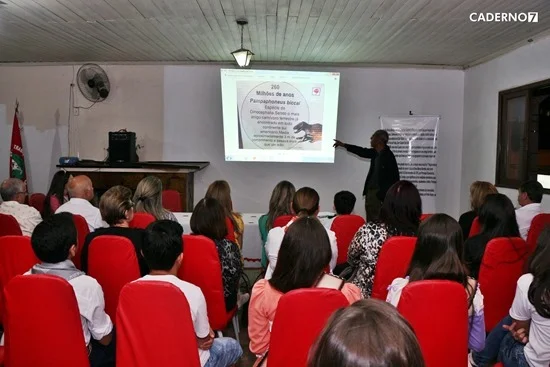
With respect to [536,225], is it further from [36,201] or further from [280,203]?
[36,201]

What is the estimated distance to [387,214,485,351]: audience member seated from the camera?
1.97 m

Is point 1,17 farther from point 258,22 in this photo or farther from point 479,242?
point 479,242

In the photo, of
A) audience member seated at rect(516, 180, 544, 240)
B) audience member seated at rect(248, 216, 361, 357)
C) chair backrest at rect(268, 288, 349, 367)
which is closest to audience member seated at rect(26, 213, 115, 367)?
audience member seated at rect(248, 216, 361, 357)

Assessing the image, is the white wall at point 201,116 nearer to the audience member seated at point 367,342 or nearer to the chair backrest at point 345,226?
the chair backrest at point 345,226

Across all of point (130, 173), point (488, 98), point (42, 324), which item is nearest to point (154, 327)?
point (42, 324)

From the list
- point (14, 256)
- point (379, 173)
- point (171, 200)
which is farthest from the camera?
point (379, 173)

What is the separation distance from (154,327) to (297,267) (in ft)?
1.96

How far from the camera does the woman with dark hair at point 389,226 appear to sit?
2834 millimetres

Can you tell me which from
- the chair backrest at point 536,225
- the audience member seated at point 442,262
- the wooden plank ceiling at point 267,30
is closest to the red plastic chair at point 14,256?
the audience member seated at point 442,262

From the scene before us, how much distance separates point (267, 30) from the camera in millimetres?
5293

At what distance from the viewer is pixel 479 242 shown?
9.70 ft

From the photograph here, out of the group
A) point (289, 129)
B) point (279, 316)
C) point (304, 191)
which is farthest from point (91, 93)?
point (279, 316)

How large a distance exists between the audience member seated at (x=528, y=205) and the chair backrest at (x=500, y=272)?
4.00 feet

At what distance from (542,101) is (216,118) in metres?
4.57
